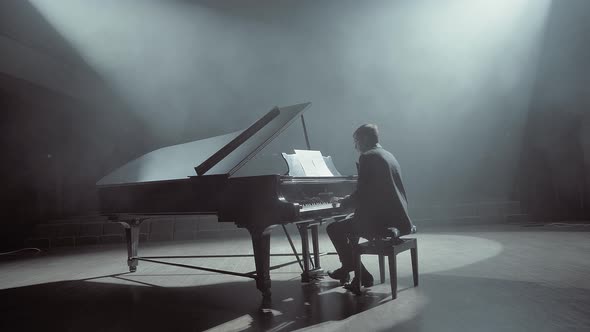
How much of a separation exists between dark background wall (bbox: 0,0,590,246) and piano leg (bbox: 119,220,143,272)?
3.57 meters

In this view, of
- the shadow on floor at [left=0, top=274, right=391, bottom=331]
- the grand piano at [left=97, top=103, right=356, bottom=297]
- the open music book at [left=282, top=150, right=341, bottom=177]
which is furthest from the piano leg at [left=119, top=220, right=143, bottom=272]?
the open music book at [left=282, top=150, right=341, bottom=177]

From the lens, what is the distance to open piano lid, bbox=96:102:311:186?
2.71 meters

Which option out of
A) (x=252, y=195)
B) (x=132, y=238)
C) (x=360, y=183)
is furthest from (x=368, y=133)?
(x=132, y=238)

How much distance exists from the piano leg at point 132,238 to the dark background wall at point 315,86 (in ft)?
11.7

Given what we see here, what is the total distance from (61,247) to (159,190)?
457 cm

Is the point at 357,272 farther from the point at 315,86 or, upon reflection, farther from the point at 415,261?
the point at 315,86

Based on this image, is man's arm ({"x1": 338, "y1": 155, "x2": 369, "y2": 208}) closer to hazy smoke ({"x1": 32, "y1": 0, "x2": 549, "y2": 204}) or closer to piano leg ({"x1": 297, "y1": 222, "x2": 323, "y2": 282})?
piano leg ({"x1": 297, "y1": 222, "x2": 323, "y2": 282})

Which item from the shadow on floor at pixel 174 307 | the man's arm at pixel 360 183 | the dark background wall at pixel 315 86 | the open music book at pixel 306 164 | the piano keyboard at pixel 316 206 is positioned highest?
the dark background wall at pixel 315 86

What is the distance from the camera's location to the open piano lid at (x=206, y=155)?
106 inches

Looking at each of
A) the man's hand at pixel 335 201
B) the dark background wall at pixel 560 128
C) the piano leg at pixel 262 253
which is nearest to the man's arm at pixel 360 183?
the man's hand at pixel 335 201

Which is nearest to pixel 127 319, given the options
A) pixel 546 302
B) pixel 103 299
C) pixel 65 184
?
pixel 103 299

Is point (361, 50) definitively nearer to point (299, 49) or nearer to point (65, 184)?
point (299, 49)

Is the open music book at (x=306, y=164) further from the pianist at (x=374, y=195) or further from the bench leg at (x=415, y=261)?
the bench leg at (x=415, y=261)

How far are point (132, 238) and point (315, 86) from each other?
4.83 metres
